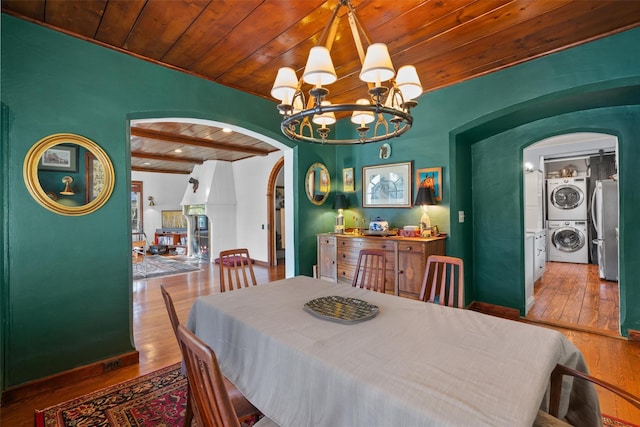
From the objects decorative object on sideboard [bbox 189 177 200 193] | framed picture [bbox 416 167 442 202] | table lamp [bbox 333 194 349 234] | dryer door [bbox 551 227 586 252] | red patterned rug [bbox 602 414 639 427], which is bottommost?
red patterned rug [bbox 602 414 639 427]

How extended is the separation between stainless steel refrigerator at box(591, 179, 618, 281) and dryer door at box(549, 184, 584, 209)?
6.37ft

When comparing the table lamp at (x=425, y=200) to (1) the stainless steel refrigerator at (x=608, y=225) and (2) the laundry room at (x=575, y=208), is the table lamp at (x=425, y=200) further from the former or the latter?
(1) the stainless steel refrigerator at (x=608, y=225)

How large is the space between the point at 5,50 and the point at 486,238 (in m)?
4.89

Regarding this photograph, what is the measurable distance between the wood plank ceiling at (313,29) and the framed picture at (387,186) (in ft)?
3.97

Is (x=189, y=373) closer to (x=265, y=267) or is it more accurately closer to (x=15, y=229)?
(x=15, y=229)

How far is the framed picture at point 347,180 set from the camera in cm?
430

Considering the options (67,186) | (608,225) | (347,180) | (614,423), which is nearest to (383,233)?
(347,180)

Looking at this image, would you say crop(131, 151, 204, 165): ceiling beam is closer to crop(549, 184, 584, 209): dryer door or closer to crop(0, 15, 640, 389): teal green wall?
crop(0, 15, 640, 389): teal green wall

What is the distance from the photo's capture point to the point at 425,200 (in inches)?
131

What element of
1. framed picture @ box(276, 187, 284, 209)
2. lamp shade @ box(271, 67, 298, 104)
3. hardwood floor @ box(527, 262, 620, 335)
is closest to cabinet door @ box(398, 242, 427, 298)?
hardwood floor @ box(527, 262, 620, 335)

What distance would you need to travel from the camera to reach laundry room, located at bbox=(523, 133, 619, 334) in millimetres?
5000

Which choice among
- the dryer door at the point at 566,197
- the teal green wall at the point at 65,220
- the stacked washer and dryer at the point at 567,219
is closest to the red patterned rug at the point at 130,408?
the teal green wall at the point at 65,220

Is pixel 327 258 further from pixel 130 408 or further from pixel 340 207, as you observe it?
pixel 130 408

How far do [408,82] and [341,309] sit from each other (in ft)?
4.34
